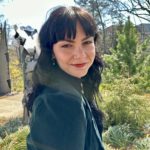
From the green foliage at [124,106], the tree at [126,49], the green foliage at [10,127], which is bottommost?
the green foliage at [10,127]

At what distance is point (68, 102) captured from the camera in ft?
4.68

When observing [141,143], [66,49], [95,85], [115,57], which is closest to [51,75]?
[66,49]

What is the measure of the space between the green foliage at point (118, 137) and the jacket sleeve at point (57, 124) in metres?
3.76

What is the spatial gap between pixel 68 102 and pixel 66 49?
0.23 meters

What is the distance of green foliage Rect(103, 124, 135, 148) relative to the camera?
5102 millimetres

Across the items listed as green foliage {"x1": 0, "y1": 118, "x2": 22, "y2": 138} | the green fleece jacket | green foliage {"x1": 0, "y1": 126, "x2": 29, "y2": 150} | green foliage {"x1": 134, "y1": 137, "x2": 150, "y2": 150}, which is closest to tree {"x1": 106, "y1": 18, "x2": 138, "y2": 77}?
green foliage {"x1": 0, "y1": 118, "x2": 22, "y2": 138}

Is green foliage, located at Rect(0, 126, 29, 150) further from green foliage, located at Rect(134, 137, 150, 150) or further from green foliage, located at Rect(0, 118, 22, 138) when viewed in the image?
green foliage, located at Rect(0, 118, 22, 138)

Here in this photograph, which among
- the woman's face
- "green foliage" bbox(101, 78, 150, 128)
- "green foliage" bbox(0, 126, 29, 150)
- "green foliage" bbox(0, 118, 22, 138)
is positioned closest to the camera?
the woman's face

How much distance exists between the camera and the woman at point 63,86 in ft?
4.51

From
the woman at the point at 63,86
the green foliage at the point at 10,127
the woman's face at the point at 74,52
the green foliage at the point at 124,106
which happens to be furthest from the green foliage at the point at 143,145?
the woman's face at the point at 74,52

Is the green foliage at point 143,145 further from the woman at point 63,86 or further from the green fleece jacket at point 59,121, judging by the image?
the green fleece jacket at point 59,121

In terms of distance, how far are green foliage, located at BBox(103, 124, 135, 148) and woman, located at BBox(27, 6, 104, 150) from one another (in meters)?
3.57

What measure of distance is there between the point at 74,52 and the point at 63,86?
0.15 meters

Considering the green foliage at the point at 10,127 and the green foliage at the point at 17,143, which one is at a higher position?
the green foliage at the point at 17,143
